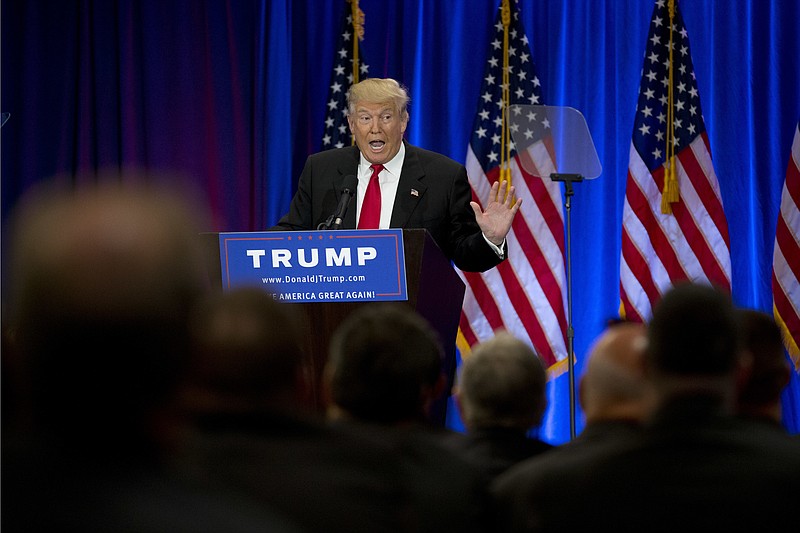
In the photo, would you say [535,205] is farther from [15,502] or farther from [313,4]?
[15,502]

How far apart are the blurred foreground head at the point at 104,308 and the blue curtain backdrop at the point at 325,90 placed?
6130mm

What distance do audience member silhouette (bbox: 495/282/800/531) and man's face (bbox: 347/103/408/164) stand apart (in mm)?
2968

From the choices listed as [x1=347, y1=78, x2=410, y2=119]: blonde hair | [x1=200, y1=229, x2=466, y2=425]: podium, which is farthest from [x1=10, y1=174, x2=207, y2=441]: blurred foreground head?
[x1=347, y1=78, x2=410, y2=119]: blonde hair

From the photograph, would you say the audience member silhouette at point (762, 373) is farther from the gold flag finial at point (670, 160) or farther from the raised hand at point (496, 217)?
the gold flag finial at point (670, 160)

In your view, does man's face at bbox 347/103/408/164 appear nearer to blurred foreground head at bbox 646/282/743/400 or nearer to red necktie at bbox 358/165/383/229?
red necktie at bbox 358/165/383/229

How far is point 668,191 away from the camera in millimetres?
6523

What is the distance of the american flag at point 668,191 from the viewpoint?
6539 mm

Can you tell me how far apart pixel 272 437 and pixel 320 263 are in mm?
1989

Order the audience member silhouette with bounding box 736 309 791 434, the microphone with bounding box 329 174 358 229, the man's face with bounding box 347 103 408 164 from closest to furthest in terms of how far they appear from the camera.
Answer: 1. the audience member silhouette with bounding box 736 309 791 434
2. the microphone with bounding box 329 174 358 229
3. the man's face with bounding box 347 103 408 164

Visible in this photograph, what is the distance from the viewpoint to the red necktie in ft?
14.7

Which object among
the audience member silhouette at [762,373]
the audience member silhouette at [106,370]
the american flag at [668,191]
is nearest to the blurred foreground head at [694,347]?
the audience member silhouette at [762,373]

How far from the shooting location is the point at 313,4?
7051mm

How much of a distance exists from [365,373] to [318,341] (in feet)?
5.32

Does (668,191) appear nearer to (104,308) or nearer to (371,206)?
(371,206)
